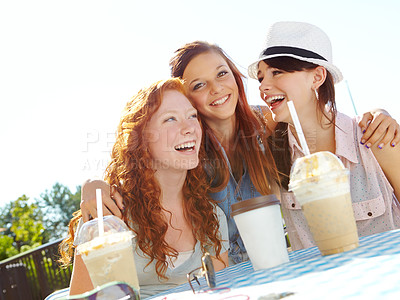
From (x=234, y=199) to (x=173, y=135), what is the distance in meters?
0.77

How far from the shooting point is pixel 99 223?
142 cm

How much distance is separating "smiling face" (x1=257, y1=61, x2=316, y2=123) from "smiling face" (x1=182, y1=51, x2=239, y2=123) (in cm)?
32

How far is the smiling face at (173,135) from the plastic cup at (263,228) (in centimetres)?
116

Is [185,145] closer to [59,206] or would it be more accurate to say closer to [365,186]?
[365,186]

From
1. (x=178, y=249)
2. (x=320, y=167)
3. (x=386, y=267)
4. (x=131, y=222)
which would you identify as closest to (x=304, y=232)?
(x=178, y=249)

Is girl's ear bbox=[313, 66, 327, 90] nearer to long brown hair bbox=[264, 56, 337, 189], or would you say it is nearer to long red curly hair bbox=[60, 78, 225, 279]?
long brown hair bbox=[264, 56, 337, 189]

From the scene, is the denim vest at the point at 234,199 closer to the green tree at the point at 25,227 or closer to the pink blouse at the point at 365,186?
the pink blouse at the point at 365,186

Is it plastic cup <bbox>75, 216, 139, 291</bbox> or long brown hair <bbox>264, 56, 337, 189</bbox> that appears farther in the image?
long brown hair <bbox>264, 56, 337, 189</bbox>

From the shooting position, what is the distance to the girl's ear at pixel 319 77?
279 cm

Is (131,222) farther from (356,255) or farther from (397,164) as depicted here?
(397,164)

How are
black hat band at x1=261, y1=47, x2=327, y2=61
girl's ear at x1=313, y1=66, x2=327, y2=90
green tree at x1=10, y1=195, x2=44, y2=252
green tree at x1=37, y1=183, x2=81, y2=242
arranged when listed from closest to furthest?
black hat band at x1=261, y1=47, x2=327, y2=61, girl's ear at x1=313, y1=66, x2=327, y2=90, green tree at x1=10, y1=195, x2=44, y2=252, green tree at x1=37, y1=183, x2=81, y2=242

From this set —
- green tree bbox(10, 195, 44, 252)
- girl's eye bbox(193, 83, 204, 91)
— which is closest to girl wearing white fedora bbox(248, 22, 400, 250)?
girl's eye bbox(193, 83, 204, 91)

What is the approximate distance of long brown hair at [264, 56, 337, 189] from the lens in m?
2.71

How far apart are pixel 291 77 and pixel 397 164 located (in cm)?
89
